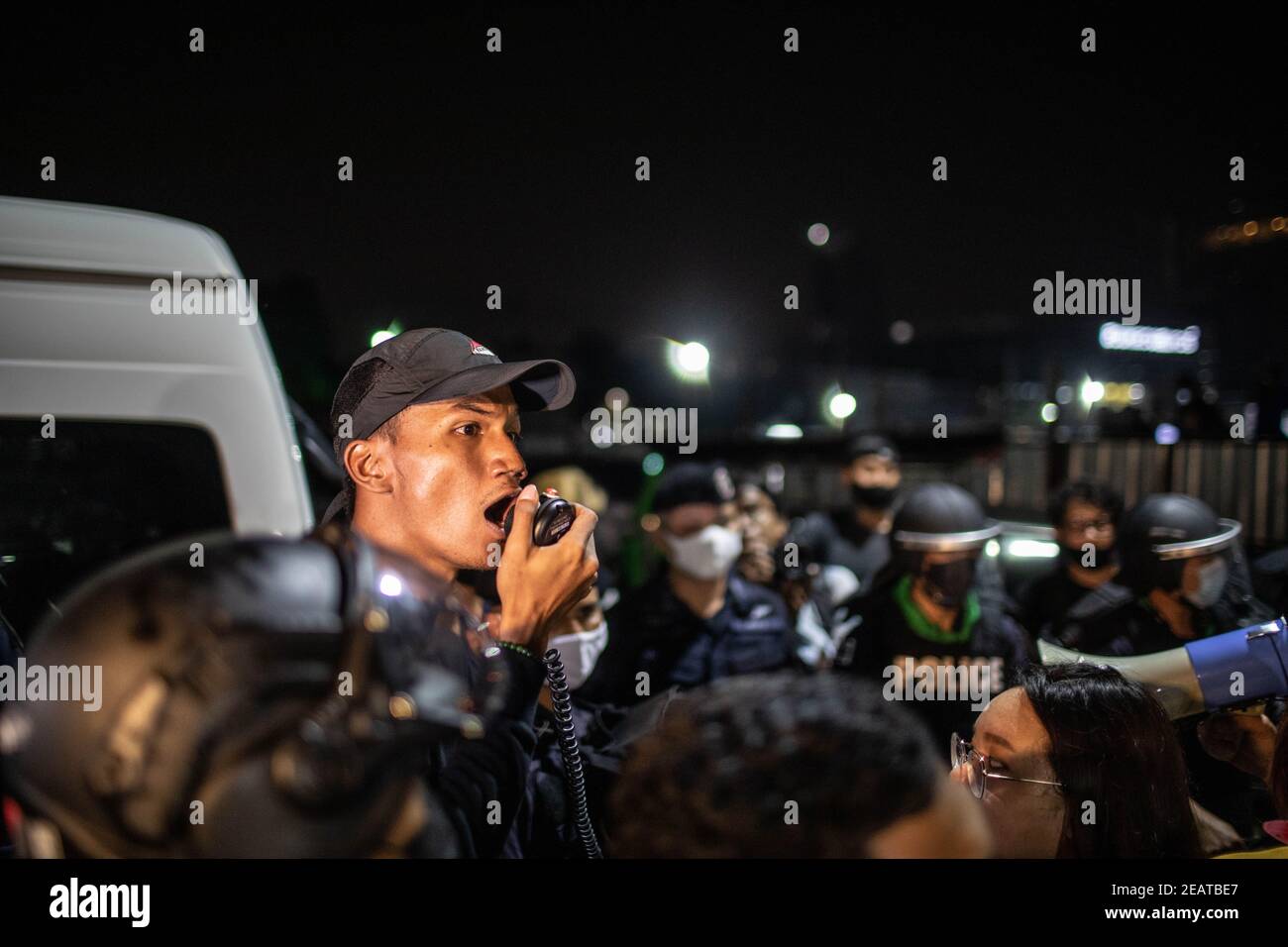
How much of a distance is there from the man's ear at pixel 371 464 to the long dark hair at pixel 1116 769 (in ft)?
4.14

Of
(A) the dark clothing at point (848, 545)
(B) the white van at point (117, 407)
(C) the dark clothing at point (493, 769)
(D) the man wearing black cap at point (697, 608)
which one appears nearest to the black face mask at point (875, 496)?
(A) the dark clothing at point (848, 545)

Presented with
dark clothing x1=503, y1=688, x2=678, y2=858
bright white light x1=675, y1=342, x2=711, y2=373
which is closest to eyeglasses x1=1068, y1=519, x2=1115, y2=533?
bright white light x1=675, y1=342, x2=711, y2=373

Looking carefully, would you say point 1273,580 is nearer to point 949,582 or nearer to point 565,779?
point 949,582

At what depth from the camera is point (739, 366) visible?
14.9 meters

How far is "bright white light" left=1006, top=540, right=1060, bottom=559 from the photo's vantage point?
5059mm

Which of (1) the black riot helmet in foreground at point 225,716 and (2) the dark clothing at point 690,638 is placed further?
(2) the dark clothing at point 690,638

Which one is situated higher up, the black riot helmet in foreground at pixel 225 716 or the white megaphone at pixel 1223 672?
the black riot helmet in foreground at pixel 225 716

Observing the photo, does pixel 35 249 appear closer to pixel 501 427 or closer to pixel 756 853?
pixel 501 427

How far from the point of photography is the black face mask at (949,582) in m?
3.64

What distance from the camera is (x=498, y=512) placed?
1.56m

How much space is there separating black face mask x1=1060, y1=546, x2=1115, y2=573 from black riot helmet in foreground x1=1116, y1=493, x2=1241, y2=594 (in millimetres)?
512

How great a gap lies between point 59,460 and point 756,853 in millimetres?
1995

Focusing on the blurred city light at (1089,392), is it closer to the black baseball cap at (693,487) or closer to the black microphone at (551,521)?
the black baseball cap at (693,487)
